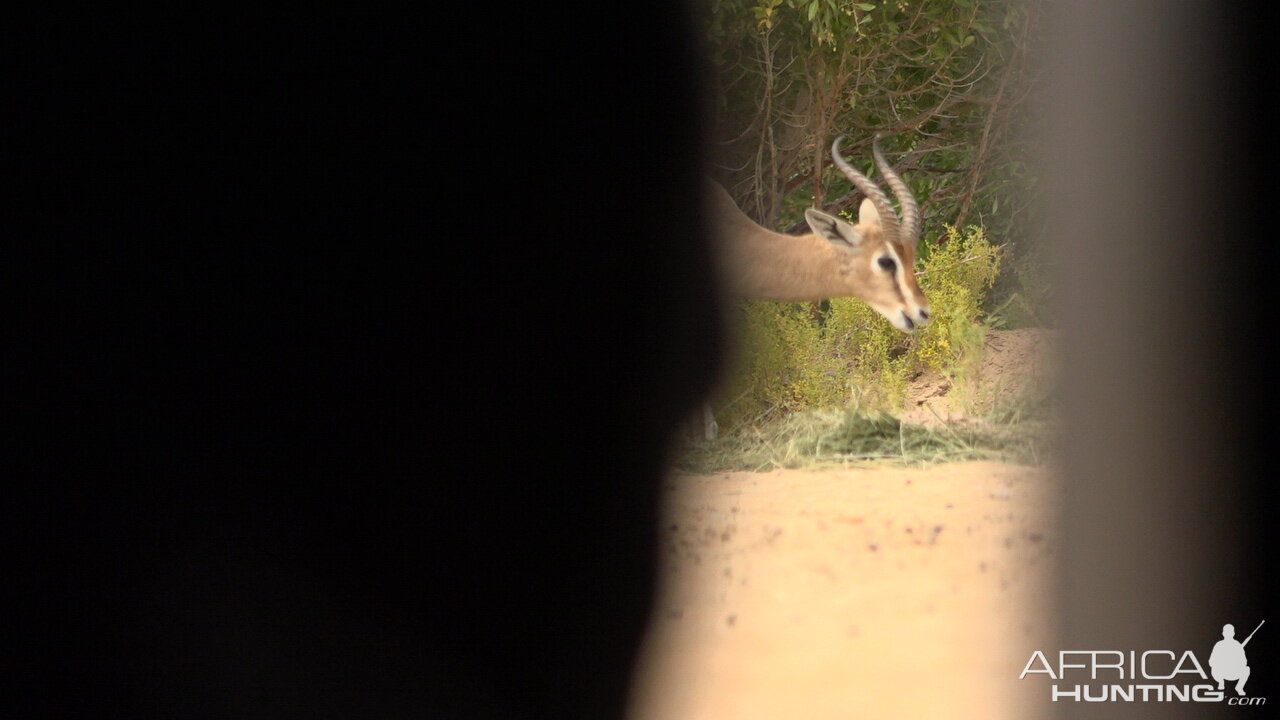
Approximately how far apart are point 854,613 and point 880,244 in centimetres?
241

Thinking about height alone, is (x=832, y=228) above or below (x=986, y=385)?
above

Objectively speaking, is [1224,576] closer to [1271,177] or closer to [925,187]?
[1271,177]

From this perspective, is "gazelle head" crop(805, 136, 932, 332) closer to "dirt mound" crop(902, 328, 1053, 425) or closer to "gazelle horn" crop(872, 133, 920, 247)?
"gazelle horn" crop(872, 133, 920, 247)

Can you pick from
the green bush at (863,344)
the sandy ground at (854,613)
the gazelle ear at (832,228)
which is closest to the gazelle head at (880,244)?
the gazelle ear at (832,228)

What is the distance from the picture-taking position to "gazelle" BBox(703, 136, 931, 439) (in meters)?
3.16

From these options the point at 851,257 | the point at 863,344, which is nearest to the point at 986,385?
the point at 863,344

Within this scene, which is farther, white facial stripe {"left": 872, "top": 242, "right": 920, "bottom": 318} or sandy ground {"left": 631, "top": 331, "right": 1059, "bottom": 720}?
white facial stripe {"left": 872, "top": 242, "right": 920, "bottom": 318}

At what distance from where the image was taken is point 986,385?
136 inches

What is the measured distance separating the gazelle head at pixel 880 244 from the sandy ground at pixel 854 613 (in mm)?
1782

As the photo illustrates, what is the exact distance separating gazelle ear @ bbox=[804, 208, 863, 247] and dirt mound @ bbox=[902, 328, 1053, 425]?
548 mm

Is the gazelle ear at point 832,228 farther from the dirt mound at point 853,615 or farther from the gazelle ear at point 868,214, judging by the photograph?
the dirt mound at point 853,615

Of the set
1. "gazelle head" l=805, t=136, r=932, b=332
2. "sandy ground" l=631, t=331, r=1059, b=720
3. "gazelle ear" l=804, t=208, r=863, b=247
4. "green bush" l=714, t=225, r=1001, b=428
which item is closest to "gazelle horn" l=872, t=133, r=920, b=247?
"gazelle head" l=805, t=136, r=932, b=332

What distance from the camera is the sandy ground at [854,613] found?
67 cm

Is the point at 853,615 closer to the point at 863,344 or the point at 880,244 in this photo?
the point at 880,244
